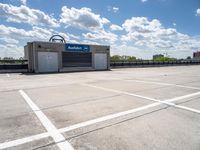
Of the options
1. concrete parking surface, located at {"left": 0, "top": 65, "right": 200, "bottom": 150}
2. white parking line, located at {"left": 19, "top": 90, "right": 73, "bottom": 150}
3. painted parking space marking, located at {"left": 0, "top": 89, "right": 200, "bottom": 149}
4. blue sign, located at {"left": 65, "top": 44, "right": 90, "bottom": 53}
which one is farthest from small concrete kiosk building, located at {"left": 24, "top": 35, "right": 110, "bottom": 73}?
painted parking space marking, located at {"left": 0, "top": 89, "right": 200, "bottom": 149}

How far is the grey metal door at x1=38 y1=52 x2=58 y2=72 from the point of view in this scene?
66.6ft

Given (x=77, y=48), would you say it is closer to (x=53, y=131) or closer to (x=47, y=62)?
(x=47, y=62)

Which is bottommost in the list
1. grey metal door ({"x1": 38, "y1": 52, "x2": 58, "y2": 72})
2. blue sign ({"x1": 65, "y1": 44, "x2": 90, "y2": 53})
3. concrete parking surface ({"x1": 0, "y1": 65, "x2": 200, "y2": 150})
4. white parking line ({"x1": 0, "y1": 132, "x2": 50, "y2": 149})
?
white parking line ({"x1": 0, "y1": 132, "x2": 50, "y2": 149})

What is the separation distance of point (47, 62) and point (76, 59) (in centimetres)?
437

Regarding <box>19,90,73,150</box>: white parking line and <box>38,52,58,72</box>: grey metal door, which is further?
<box>38,52,58,72</box>: grey metal door

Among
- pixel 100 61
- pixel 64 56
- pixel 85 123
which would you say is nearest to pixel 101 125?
pixel 85 123

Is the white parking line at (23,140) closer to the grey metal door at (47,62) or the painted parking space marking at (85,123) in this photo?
the painted parking space marking at (85,123)

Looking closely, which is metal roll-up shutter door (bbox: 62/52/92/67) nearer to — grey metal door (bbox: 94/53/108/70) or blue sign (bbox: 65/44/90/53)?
blue sign (bbox: 65/44/90/53)

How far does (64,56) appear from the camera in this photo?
73.6 feet

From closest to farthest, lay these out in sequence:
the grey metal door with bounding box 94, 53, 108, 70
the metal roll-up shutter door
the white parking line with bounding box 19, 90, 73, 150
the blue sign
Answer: the white parking line with bounding box 19, 90, 73, 150
the blue sign
the metal roll-up shutter door
the grey metal door with bounding box 94, 53, 108, 70

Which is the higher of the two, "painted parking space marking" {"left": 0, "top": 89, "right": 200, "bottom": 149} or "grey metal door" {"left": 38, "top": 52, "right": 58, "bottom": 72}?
"grey metal door" {"left": 38, "top": 52, "right": 58, "bottom": 72}

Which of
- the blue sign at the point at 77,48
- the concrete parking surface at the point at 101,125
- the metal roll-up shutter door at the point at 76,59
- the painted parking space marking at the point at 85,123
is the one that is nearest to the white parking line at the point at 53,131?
the concrete parking surface at the point at 101,125

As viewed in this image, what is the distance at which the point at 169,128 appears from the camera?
3.34 metres

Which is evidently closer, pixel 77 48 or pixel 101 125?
pixel 101 125
